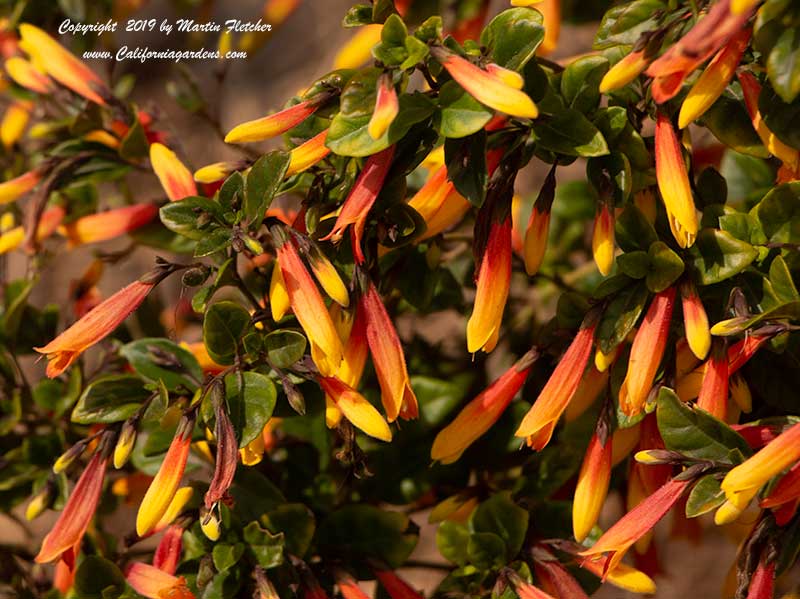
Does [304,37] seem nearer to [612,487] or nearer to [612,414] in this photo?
[612,487]

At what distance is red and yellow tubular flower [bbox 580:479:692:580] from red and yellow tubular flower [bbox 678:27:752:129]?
36 centimetres

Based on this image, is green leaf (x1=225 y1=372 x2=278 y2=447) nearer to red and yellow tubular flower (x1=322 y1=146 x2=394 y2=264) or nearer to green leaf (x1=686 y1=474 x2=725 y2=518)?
red and yellow tubular flower (x1=322 y1=146 x2=394 y2=264)

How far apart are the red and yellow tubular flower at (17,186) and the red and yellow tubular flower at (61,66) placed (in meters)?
0.15

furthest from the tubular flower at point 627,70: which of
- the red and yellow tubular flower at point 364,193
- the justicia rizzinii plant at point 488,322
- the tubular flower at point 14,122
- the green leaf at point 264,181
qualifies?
the tubular flower at point 14,122

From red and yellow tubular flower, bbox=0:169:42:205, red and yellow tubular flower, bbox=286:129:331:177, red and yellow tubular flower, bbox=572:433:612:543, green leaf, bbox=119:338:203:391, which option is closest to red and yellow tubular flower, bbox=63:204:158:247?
red and yellow tubular flower, bbox=0:169:42:205

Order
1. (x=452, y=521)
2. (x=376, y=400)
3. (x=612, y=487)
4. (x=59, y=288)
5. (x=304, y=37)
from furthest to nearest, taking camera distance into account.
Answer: (x=304, y=37), (x=59, y=288), (x=612, y=487), (x=376, y=400), (x=452, y=521)

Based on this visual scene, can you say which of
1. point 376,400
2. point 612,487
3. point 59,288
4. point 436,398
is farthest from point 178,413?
point 59,288

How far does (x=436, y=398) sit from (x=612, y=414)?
0.40 meters

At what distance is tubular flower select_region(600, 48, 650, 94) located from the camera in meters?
0.93

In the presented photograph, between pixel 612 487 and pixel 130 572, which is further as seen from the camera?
pixel 612 487

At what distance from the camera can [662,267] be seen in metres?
1.04

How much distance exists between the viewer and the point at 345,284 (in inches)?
42.7

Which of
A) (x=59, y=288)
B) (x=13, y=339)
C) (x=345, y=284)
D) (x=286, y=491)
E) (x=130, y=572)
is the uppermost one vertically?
(x=345, y=284)

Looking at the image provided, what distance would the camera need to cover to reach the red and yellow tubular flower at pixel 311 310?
99 centimetres
